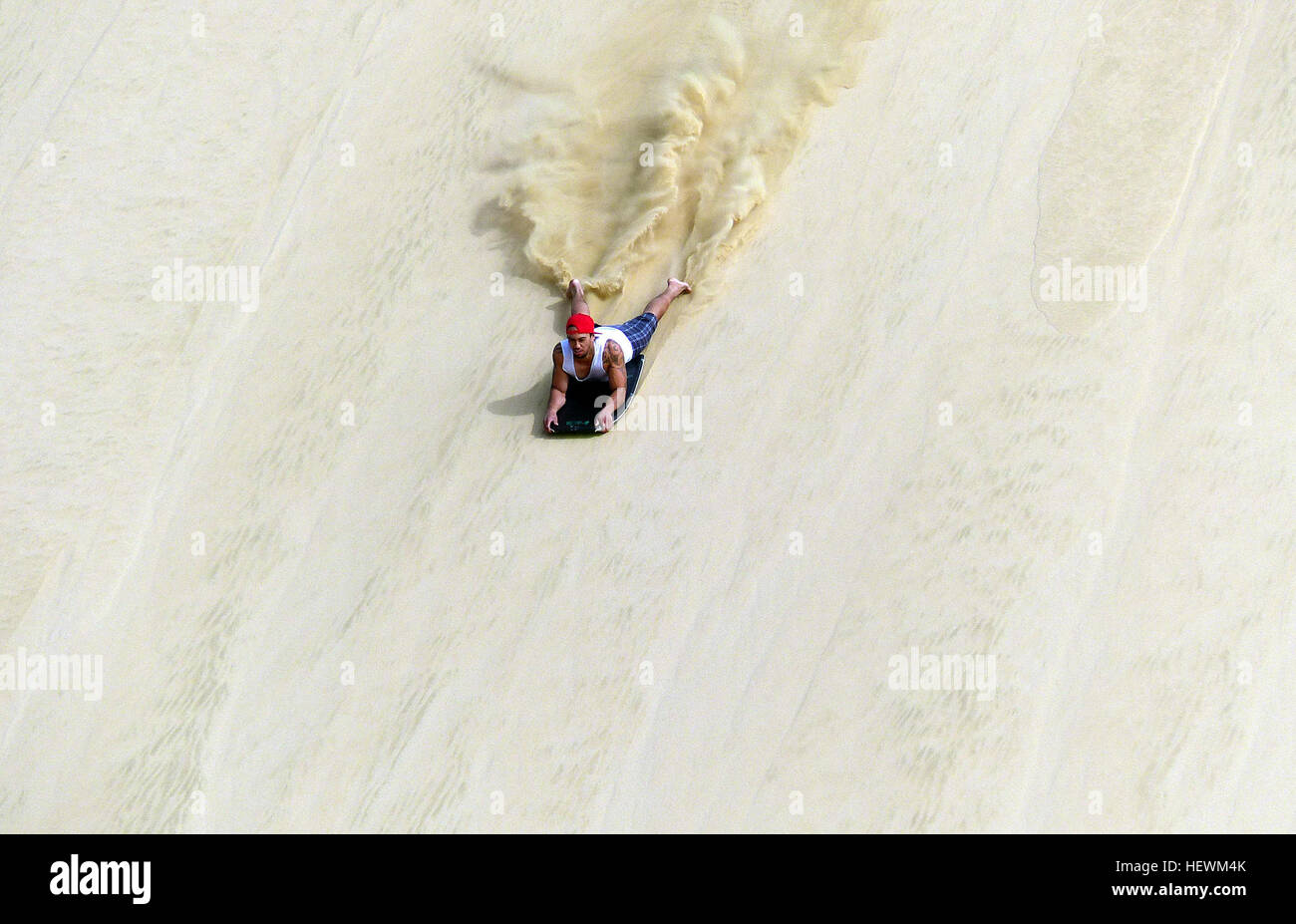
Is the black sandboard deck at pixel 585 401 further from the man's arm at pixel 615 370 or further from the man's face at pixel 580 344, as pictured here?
the man's face at pixel 580 344

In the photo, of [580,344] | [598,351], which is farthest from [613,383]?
[580,344]

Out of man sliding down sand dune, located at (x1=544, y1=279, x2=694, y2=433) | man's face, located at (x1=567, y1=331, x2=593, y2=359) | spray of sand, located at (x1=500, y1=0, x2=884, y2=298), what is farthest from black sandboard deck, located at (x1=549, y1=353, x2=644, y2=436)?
spray of sand, located at (x1=500, y1=0, x2=884, y2=298)

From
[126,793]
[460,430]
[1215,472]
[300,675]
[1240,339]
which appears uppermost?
[1240,339]

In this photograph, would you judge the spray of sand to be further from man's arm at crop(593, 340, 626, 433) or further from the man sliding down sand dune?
man's arm at crop(593, 340, 626, 433)

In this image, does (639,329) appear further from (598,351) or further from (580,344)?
(580,344)

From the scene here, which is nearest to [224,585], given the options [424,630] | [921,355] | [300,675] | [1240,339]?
[300,675]

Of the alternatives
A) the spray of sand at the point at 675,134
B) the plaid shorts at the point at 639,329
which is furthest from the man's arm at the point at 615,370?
the spray of sand at the point at 675,134

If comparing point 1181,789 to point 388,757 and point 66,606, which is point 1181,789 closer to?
point 388,757
